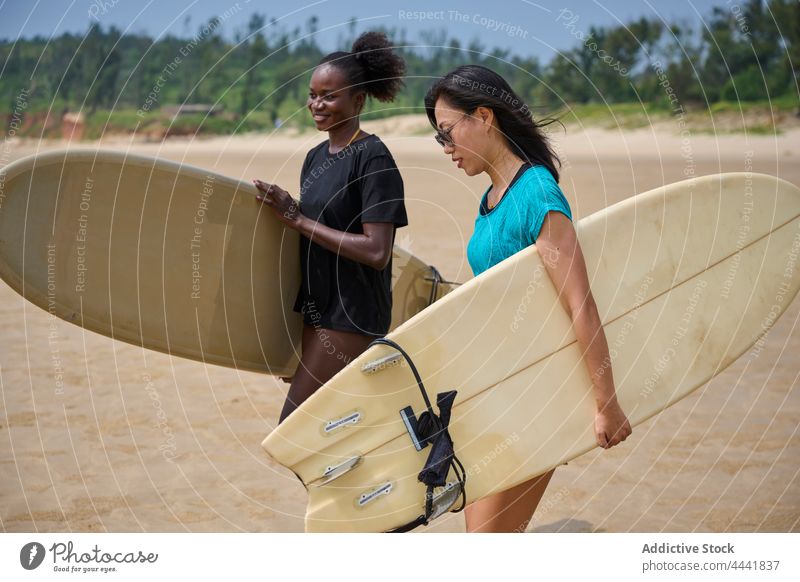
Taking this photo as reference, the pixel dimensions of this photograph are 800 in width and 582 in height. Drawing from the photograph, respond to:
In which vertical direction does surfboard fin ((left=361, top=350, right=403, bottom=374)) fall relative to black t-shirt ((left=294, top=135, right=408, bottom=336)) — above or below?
below

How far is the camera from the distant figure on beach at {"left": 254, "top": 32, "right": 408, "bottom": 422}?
2.61 meters

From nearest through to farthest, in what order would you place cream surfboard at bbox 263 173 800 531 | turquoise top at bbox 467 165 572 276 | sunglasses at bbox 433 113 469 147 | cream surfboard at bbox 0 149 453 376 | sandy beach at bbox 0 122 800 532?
turquoise top at bbox 467 165 572 276
sunglasses at bbox 433 113 469 147
cream surfboard at bbox 263 173 800 531
cream surfboard at bbox 0 149 453 376
sandy beach at bbox 0 122 800 532

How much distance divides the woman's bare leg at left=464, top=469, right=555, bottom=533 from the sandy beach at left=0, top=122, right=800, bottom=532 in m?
1.25

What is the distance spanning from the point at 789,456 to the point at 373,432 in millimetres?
2776

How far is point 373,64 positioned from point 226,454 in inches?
97.0

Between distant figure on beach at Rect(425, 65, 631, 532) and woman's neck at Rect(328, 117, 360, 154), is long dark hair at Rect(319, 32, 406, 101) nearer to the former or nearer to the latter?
woman's neck at Rect(328, 117, 360, 154)

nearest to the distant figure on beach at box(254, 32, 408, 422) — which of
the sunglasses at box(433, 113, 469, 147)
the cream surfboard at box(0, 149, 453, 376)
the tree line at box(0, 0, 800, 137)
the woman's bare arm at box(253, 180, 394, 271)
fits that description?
the woman's bare arm at box(253, 180, 394, 271)

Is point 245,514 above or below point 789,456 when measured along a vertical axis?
above

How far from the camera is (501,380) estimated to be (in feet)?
8.13

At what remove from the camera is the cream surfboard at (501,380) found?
2400mm

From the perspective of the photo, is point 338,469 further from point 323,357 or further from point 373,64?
point 373,64

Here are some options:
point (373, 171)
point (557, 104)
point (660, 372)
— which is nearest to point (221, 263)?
point (373, 171)
